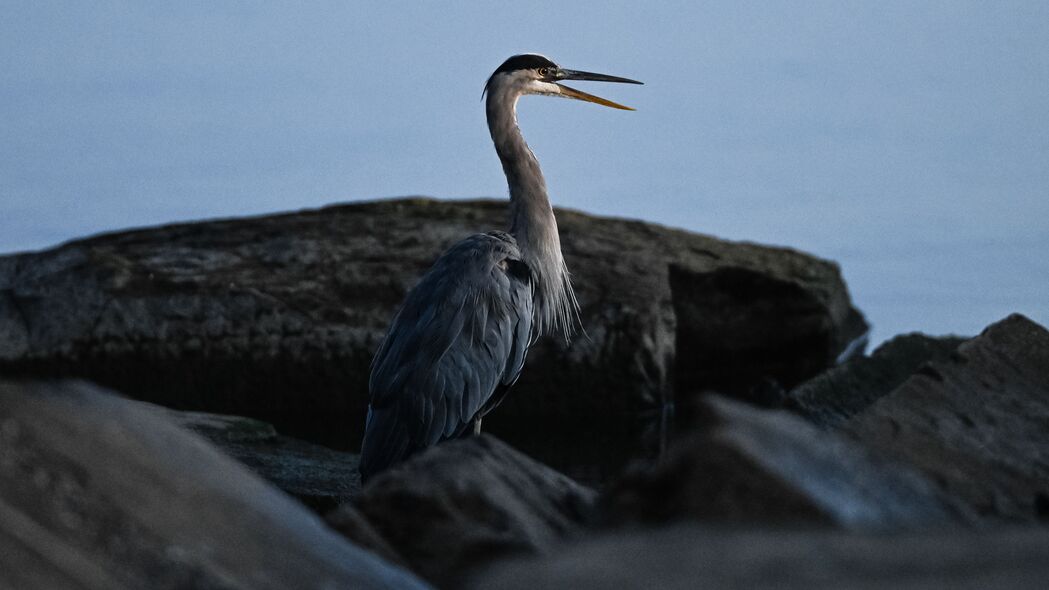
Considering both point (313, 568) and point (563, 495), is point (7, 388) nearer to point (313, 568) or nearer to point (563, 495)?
point (313, 568)

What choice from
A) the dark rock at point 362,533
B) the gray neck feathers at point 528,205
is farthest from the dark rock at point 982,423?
the gray neck feathers at point 528,205

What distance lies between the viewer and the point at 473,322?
22.1ft

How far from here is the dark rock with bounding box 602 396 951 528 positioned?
81.1 inches

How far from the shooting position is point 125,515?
2.13 m

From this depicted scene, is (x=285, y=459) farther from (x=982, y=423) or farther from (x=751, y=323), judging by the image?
(x=751, y=323)

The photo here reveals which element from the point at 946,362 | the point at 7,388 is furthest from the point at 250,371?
the point at 7,388

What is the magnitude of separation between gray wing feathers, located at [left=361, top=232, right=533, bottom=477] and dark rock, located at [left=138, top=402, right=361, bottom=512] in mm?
752

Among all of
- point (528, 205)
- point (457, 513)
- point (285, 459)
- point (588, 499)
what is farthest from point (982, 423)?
point (285, 459)

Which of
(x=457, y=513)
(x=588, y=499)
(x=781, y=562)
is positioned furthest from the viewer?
(x=588, y=499)

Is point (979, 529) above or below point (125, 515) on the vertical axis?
above

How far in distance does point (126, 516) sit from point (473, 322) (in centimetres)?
464

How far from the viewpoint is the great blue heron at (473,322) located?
21.2ft

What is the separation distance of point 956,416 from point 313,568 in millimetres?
1909

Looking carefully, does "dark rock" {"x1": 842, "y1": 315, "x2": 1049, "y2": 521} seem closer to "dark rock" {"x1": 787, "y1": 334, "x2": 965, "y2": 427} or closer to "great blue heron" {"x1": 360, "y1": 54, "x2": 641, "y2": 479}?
"dark rock" {"x1": 787, "y1": 334, "x2": 965, "y2": 427}
